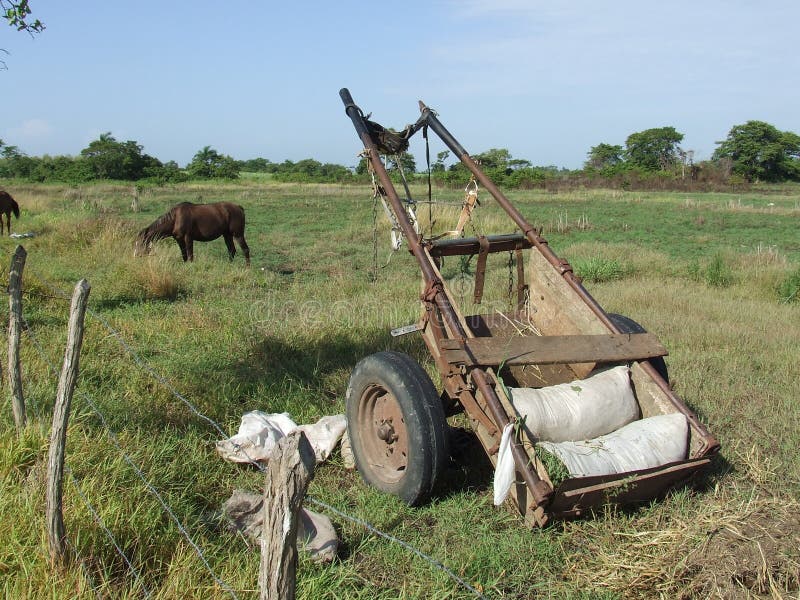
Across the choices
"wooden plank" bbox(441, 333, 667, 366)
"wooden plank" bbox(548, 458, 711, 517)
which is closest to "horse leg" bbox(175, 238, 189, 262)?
"wooden plank" bbox(441, 333, 667, 366)

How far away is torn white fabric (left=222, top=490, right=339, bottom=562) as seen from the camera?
303 cm

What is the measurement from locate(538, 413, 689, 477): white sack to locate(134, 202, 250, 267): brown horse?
9.67 meters

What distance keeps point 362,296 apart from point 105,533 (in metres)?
6.08

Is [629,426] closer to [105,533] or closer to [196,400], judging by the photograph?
[105,533]

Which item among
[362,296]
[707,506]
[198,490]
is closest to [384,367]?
[198,490]

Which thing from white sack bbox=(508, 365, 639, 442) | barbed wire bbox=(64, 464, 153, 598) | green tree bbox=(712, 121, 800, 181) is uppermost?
green tree bbox=(712, 121, 800, 181)

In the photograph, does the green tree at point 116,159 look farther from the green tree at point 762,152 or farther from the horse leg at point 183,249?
the green tree at point 762,152

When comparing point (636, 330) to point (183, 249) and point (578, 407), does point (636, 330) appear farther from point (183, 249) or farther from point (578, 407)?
point (183, 249)

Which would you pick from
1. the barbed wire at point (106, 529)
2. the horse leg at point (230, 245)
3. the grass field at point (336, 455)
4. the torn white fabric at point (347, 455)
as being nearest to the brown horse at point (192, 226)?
the horse leg at point (230, 245)

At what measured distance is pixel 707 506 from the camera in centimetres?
348

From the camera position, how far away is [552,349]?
3.63 metres

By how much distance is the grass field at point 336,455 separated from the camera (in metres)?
2.85

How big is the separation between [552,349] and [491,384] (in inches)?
21.8

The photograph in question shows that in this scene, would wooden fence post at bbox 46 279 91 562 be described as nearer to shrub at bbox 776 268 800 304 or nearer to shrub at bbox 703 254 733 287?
shrub at bbox 776 268 800 304
